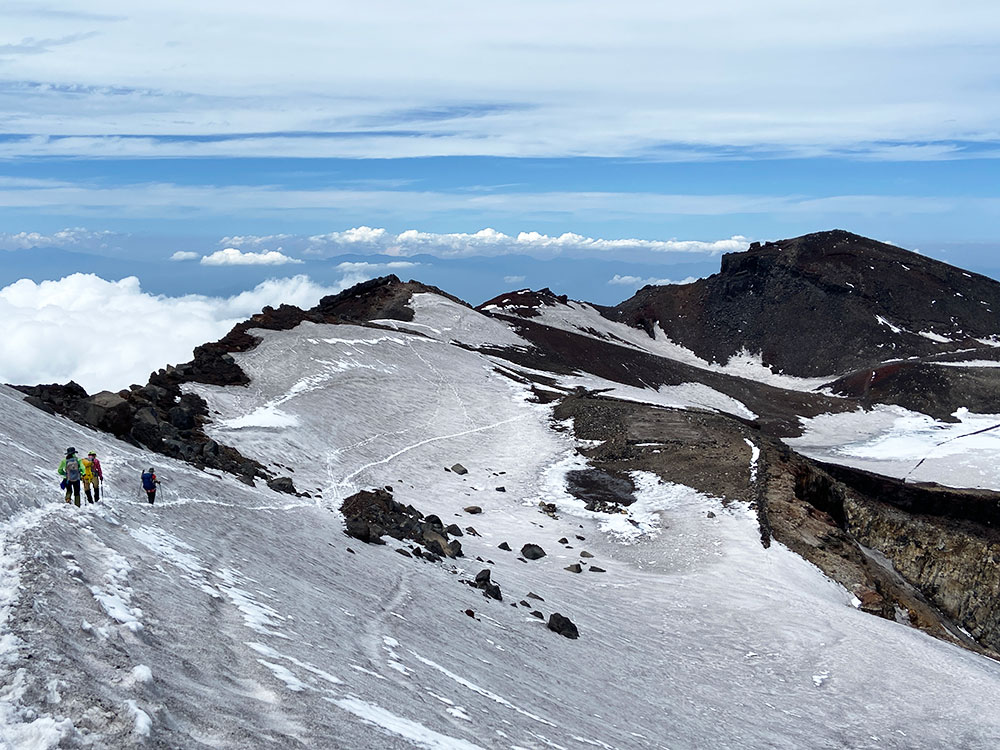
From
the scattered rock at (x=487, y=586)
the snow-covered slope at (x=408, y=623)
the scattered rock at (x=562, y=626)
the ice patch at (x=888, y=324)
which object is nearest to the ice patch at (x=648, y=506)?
the snow-covered slope at (x=408, y=623)

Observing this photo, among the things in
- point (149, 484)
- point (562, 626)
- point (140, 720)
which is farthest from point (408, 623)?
point (140, 720)

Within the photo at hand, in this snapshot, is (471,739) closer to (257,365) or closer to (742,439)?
(742,439)

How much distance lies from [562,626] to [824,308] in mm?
122323

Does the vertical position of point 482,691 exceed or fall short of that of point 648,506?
it exceeds it

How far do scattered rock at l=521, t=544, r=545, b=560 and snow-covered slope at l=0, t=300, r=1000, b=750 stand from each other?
1072mm

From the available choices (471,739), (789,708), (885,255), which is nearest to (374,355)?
(789,708)

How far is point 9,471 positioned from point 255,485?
479 inches

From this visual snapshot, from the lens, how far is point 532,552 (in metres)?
32.5

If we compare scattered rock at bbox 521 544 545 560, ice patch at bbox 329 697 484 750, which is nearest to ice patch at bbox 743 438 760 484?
scattered rock at bbox 521 544 545 560

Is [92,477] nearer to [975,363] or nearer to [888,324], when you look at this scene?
[975,363]

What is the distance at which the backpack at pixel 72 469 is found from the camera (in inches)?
666

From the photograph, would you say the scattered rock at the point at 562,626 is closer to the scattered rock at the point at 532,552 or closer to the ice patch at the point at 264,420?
the scattered rock at the point at 532,552

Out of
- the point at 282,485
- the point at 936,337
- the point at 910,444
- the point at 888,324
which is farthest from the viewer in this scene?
the point at 888,324

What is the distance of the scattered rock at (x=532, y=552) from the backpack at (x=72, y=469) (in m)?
19.1
